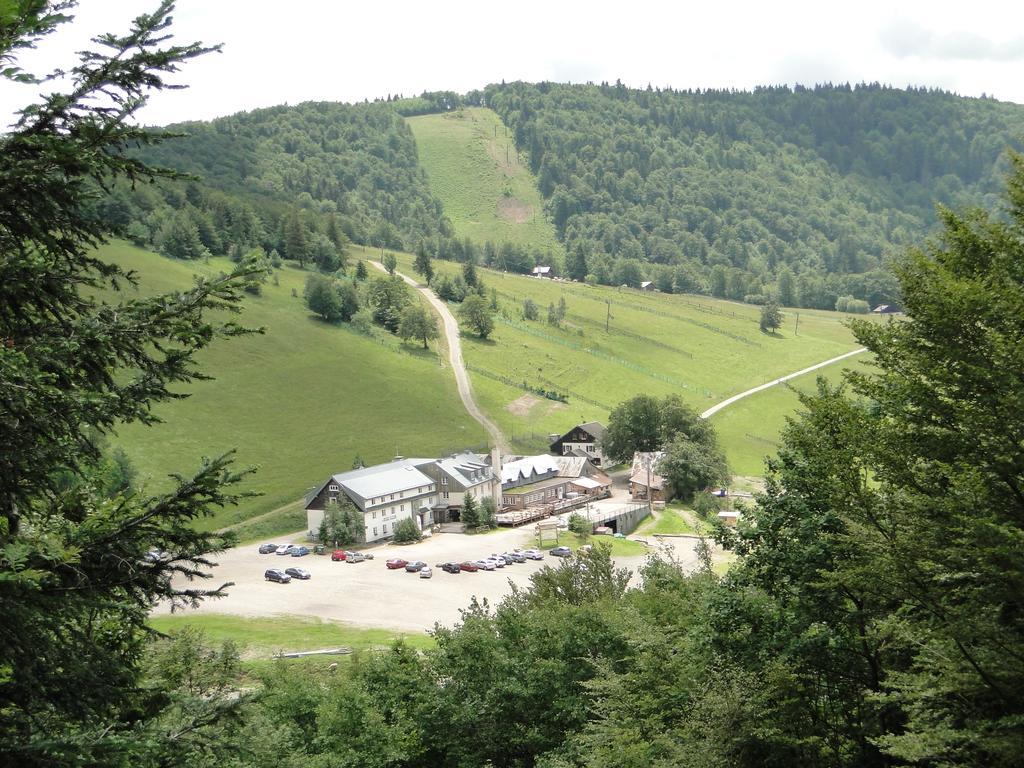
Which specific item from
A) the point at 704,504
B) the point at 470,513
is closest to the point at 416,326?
the point at 470,513

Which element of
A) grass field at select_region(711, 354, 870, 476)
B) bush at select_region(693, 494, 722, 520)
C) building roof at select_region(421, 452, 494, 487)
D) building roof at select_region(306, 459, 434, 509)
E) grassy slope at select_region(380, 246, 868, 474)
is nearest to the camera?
building roof at select_region(306, 459, 434, 509)

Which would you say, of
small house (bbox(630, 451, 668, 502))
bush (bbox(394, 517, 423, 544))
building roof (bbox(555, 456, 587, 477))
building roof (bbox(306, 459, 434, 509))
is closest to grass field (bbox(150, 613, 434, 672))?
building roof (bbox(306, 459, 434, 509))

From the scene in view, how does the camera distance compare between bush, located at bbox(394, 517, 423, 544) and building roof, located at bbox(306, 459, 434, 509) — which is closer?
building roof, located at bbox(306, 459, 434, 509)

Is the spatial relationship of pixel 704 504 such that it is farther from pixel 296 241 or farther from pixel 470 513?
pixel 296 241

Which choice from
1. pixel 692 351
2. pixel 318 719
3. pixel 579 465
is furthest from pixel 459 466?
pixel 692 351

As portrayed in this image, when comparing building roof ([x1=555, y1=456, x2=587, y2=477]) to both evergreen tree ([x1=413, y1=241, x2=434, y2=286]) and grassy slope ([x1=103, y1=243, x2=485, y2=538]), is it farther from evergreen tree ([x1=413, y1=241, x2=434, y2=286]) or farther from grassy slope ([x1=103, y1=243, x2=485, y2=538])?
evergreen tree ([x1=413, y1=241, x2=434, y2=286])

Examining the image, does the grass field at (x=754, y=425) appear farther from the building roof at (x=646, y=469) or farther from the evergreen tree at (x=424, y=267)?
the evergreen tree at (x=424, y=267)
